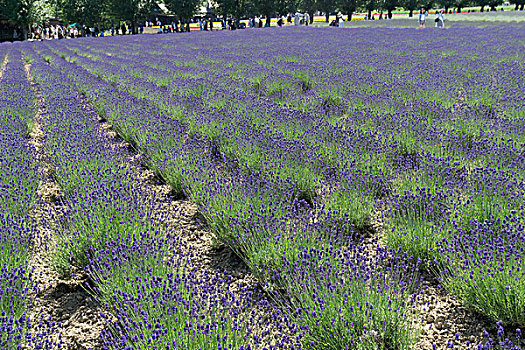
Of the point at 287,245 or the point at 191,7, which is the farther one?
the point at 191,7

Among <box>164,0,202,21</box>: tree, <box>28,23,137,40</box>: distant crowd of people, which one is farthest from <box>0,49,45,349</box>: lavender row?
<box>164,0,202,21</box>: tree

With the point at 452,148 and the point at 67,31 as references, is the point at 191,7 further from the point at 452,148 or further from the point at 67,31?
the point at 452,148

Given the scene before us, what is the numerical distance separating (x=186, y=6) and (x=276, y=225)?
56602 millimetres

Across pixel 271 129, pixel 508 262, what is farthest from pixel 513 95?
pixel 508 262

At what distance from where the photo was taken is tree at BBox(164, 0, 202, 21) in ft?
178

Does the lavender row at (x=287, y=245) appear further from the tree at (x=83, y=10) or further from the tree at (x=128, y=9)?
the tree at (x=83, y=10)

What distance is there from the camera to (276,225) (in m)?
2.91

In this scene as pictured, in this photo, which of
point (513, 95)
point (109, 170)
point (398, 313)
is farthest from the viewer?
point (513, 95)

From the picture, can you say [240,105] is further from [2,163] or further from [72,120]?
[2,163]

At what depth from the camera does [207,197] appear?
3379 mm

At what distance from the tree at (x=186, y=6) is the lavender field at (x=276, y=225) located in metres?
51.3

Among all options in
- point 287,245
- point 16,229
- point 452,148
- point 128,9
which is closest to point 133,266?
point 287,245

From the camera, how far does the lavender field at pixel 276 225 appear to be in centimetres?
215

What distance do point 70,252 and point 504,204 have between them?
2.86 metres
